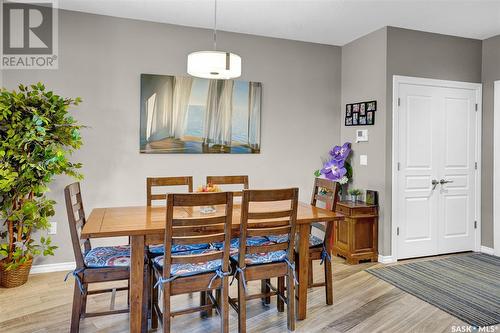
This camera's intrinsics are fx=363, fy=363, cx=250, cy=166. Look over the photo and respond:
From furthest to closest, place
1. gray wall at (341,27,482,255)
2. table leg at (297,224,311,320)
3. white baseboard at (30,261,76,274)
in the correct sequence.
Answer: gray wall at (341,27,482,255), white baseboard at (30,261,76,274), table leg at (297,224,311,320)

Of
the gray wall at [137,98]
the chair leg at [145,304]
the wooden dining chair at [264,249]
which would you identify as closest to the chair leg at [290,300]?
the wooden dining chair at [264,249]

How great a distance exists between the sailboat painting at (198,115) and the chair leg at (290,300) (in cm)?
210

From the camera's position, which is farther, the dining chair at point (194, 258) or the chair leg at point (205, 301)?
the chair leg at point (205, 301)

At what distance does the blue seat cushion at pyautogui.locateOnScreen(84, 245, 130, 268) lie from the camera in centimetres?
230

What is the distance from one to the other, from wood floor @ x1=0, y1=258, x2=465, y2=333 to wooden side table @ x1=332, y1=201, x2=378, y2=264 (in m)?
0.65

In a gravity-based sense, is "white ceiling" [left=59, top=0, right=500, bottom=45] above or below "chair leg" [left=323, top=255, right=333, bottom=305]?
above

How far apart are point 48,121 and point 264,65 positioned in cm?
249

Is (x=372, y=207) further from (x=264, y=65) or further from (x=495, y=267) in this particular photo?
(x=264, y=65)

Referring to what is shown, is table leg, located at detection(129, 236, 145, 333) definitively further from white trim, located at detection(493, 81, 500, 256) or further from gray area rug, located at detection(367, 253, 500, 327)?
white trim, located at detection(493, 81, 500, 256)

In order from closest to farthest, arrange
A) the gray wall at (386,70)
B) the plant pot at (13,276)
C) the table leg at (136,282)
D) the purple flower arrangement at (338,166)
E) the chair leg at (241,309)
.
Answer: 1. the table leg at (136,282)
2. the chair leg at (241,309)
3. the plant pot at (13,276)
4. the gray wall at (386,70)
5. the purple flower arrangement at (338,166)

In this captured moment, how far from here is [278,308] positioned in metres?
2.83

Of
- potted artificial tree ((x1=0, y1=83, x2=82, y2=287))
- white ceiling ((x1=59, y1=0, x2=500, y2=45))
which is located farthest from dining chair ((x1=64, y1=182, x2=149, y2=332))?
white ceiling ((x1=59, y1=0, x2=500, y2=45))

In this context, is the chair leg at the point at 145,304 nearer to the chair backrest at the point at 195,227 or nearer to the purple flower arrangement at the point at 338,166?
the chair backrest at the point at 195,227

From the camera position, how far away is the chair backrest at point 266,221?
2281 mm
